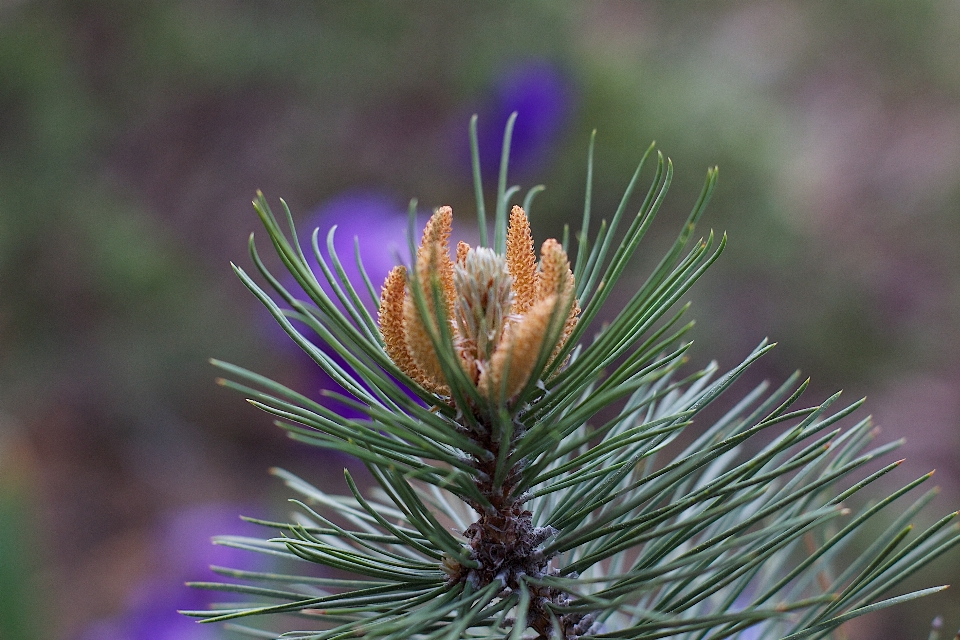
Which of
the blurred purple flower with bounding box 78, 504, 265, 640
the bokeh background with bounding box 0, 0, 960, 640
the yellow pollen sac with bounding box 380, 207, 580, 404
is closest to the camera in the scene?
the yellow pollen sac with bounding box 380, 207, 580, 404

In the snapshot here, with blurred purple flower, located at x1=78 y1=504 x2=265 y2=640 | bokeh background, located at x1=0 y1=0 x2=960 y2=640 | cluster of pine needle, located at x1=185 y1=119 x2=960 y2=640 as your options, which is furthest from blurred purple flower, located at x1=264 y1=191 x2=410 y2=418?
cluster of pine needle, located at x1=185 y1=119 x2=960 y2=640

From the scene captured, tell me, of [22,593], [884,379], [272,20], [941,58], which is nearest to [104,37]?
[272,20]

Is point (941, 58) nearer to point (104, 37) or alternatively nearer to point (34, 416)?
point (104, 37)

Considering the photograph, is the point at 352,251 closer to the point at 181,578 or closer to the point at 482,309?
the point at 181,578

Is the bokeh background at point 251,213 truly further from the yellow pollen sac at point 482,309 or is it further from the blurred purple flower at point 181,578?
the yellow pollen sac at point 482,309

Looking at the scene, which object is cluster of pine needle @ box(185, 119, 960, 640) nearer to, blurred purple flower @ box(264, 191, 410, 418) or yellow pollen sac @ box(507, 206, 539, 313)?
yellow pollen sac @ box(507, 206, 539, 313)

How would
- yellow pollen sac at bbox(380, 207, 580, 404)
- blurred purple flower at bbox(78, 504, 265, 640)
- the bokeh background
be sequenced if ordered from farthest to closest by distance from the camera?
the bokeh background, blurred purple flower at bbox(78, 504, 265, 640), yellow pollen sac at bbox(380, 207, 580, 404)

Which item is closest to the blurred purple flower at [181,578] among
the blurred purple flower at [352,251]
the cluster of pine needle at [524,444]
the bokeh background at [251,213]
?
the bokeh background at [251,213]

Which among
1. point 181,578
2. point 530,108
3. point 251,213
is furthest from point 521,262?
point 251,213
